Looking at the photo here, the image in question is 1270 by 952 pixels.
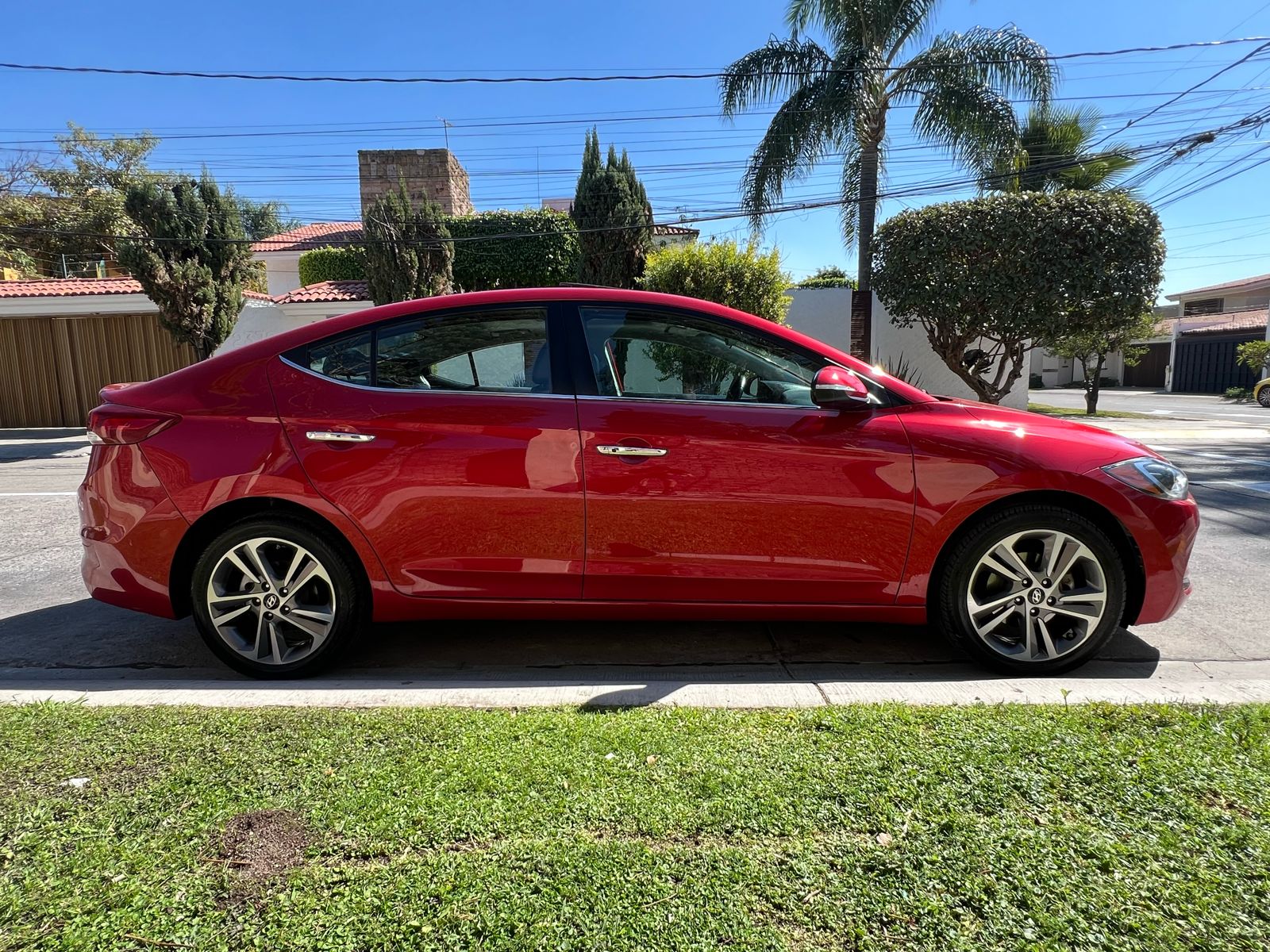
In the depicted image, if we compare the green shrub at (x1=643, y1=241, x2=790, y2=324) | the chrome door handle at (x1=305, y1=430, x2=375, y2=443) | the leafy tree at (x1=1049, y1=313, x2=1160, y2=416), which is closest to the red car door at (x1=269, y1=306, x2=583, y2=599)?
the chrome door handle at (x1=305, y1=430, x2=375, y2=443)

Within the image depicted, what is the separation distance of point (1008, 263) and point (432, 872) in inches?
499

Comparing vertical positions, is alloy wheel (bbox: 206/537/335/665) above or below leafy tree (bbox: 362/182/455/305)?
below

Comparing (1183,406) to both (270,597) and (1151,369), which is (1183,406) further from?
(270,597)

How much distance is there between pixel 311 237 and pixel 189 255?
14456mm

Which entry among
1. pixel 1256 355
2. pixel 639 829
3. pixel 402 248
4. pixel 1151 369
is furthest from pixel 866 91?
pixel 1151 369

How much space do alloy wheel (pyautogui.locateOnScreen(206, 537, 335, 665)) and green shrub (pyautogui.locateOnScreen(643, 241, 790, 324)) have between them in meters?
9.13

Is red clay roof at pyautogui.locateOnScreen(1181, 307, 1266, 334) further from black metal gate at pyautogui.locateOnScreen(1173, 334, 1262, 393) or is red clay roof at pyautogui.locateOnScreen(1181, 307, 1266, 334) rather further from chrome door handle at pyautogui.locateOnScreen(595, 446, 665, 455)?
chrome door handle at pyautogui.locateOnScreen(595, 446, 665, 455)

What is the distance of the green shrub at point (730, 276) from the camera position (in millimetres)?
11555

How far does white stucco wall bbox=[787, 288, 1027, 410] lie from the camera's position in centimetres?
1531

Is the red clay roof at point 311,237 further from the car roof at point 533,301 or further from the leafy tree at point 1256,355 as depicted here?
the leafy tree at point 1256,355

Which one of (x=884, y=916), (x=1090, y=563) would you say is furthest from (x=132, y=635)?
(x=1090, y=563)

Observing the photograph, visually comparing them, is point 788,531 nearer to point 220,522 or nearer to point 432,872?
point 432,872

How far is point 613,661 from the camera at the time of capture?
3457 mm

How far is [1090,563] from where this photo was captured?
10.2 feet
